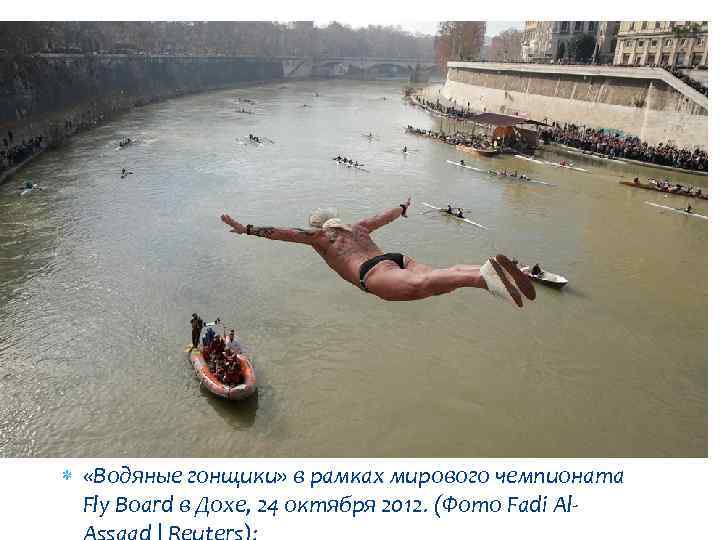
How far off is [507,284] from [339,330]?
1144 centimetres

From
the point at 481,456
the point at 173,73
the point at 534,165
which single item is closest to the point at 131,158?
the point at 534,165

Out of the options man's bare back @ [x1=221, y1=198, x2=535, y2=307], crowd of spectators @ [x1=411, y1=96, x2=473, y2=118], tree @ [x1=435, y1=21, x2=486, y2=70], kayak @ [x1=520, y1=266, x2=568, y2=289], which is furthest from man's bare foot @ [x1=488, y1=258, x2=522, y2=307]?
tree @ [x1=435, y1=21, x2=486, y2=70]

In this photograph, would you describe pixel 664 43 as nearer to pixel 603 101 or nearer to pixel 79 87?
pixel 603 101

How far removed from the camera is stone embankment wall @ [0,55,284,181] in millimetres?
36094

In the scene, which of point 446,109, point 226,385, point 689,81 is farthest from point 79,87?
point 689,81

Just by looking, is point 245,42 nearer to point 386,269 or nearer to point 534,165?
point 534,165

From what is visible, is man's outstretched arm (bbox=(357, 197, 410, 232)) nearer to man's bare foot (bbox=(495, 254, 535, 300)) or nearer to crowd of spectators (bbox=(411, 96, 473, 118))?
man's bare foot (bbox=(495, 254, 535, 300))

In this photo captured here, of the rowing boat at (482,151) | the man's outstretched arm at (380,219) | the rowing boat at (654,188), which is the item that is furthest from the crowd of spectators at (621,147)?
the man's outstretched arm at (380,219)

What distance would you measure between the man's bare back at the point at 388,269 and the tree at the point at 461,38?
243 feet

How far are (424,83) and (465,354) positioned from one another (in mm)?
102413

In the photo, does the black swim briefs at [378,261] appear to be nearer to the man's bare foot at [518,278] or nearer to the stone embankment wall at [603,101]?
the man's bare foot at [518,278]

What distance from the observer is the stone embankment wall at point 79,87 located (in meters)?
36.1

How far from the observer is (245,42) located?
94.2 metres

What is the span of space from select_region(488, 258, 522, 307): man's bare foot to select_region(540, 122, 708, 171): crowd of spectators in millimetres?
34646
